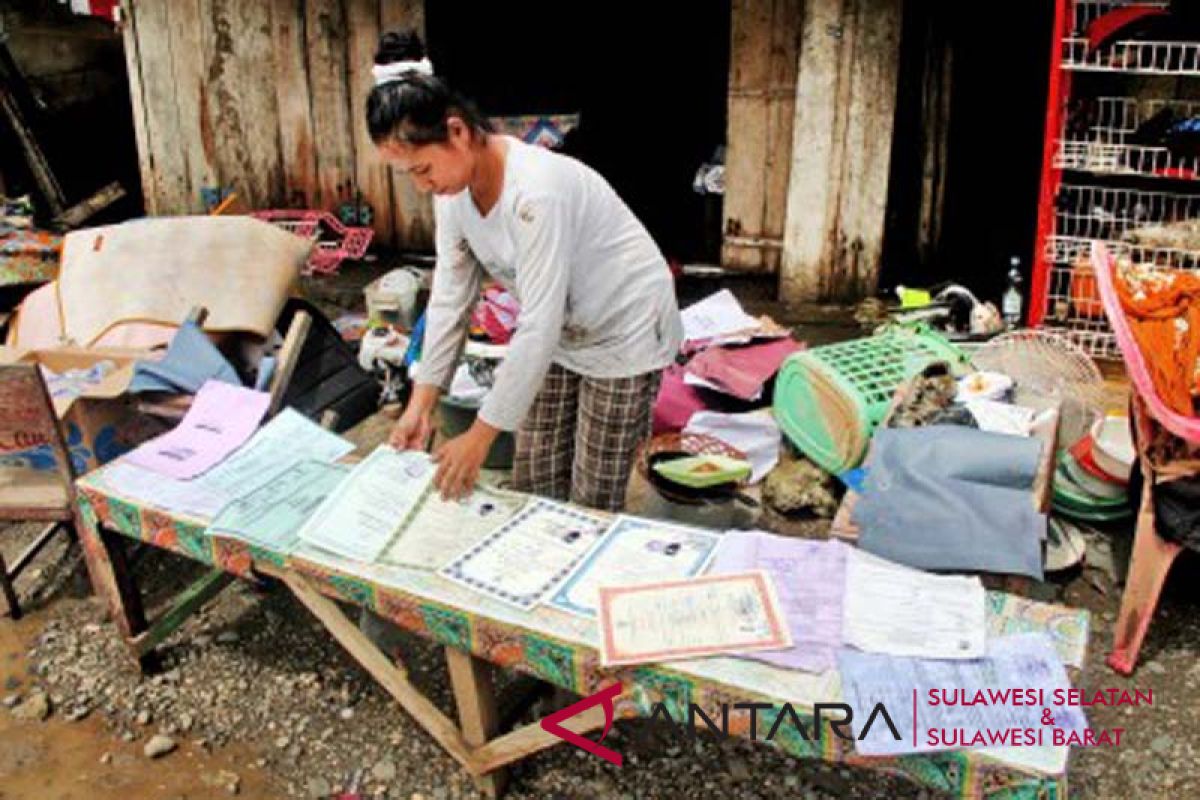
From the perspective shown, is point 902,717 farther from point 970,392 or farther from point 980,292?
point 980,292

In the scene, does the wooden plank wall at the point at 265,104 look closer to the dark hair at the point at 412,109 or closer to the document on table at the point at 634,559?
the dark hair at the point at 412,109

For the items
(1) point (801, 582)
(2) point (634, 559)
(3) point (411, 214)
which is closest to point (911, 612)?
(1) point (801, 582)

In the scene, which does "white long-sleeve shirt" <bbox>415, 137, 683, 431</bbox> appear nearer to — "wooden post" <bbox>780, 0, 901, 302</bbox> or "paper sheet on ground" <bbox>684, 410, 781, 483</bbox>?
"paper sheet on ground" <bbox>684, 410, 781, 483</bbox>

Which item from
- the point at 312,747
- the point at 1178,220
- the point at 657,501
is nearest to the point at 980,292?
the point at 1178,220

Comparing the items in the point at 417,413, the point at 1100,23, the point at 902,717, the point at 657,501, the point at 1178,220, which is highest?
the point at 1100,23

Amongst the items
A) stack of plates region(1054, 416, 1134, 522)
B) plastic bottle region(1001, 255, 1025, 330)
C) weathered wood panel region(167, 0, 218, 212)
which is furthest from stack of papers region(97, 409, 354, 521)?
weathered wood panel region(167, 0, 218, 212)

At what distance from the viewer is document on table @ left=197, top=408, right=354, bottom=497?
11.1 feet

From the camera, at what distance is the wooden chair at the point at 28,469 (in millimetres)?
3641

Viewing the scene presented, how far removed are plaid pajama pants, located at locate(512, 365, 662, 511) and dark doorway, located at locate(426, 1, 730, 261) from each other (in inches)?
193

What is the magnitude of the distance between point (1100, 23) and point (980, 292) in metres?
2.05

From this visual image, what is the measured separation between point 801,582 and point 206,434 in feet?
6.82

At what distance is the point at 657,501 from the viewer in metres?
4.47

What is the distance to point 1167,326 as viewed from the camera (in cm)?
364

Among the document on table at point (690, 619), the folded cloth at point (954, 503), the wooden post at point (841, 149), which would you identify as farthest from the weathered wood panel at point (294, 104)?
the document on table at point (690, 619)
